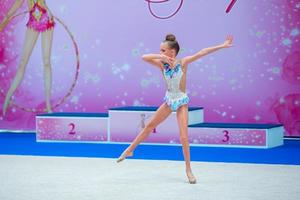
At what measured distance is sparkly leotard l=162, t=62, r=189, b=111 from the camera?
6.09m

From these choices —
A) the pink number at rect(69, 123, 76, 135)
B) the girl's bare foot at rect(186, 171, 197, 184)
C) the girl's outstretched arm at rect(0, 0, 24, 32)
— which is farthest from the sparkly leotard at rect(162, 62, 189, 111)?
the girl's outstretched arm at rect(0, 0, 24, 32)

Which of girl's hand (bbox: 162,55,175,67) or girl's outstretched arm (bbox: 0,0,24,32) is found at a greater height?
girl's outstretched arm (bbox: 0,0,24,32)

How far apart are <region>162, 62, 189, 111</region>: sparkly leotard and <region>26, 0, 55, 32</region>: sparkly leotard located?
4.51 meters

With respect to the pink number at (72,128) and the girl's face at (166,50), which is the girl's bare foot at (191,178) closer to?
the girl's face at (166,50)

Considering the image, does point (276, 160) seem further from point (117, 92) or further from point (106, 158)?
point (117, 92)

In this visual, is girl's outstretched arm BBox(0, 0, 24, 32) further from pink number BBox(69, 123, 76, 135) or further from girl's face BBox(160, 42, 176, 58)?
girl's face BBox(160, 42, 176, 58)

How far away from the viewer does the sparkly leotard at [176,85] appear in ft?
20.0

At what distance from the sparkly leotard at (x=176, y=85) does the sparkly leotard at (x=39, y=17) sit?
177 inches

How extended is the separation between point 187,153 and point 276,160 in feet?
5.65

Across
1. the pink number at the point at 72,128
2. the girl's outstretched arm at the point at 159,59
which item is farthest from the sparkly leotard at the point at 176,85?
the pink number at the point at 72,128

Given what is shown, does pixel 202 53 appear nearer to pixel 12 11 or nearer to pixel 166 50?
pixel 166 50

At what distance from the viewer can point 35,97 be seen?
34.1 feet

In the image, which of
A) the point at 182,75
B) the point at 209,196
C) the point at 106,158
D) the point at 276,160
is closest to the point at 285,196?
the point at 209,196

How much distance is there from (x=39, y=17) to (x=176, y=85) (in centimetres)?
470
